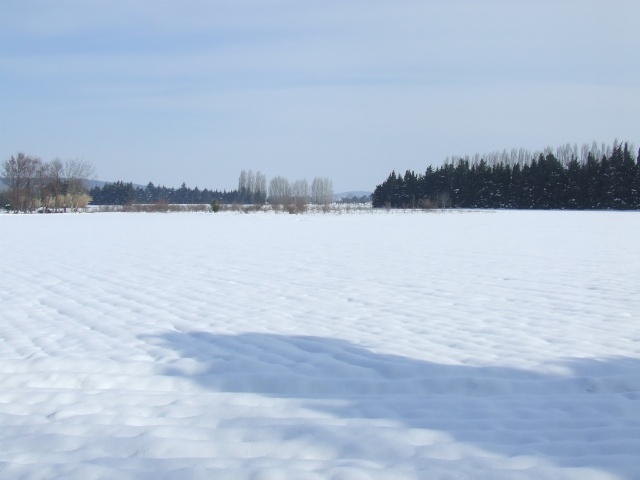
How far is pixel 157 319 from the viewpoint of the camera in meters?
6.23

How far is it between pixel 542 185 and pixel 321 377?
58.7m

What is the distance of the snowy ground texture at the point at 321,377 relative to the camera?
9.37 feet

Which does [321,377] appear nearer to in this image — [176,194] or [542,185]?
[542,185]

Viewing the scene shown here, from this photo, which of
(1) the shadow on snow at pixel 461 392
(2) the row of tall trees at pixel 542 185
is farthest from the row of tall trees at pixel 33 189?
(1) the shadow on snow at pixel 461 392

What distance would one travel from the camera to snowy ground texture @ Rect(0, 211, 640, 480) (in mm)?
2857

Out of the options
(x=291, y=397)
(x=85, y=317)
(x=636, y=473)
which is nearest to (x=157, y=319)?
(x=85, y=317)

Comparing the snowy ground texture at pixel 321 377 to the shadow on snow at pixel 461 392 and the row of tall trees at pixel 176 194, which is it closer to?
the shadow on snow at pixel 461 392

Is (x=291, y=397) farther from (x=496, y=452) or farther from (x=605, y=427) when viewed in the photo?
(x=605, y=427)

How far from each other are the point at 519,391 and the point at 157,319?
399 centimetres

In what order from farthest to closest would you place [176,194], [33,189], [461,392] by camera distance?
[176,194] → [33,189] → [461,392]

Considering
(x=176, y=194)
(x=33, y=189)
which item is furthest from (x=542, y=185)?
(x=176, y=194)

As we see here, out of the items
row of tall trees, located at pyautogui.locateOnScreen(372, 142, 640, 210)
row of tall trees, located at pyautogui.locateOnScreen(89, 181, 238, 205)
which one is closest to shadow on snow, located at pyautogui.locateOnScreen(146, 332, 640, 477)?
row of tall trees, located at pyautogui.locateOnScreen(372, 142, 640, 210)

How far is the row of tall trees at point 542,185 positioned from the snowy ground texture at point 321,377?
4263 centimetres

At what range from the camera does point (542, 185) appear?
5775cm
